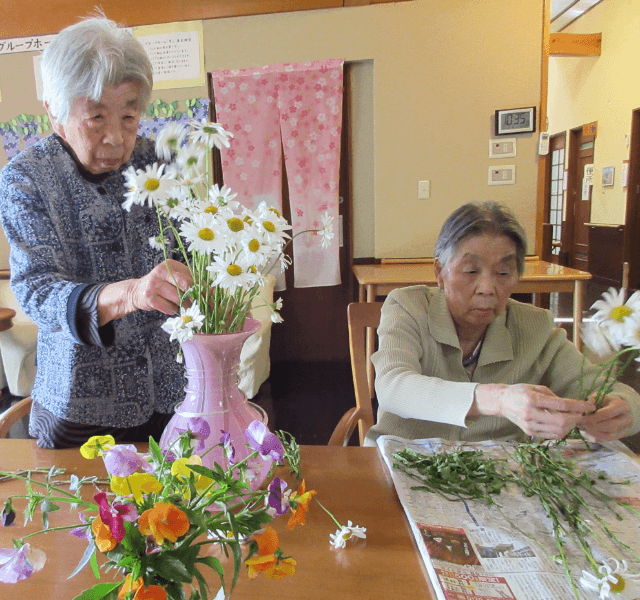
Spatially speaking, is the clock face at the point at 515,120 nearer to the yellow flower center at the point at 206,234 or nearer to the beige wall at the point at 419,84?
the beige wall at the point at 419,84

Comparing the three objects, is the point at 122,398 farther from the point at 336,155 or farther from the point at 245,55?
the point at 245,55

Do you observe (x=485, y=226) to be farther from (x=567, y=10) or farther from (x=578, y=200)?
(x=578, y=200)

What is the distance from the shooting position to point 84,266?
115cm

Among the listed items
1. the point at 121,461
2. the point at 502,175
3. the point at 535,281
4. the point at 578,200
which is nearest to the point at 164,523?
the point at 121,461

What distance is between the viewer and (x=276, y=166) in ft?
13.1

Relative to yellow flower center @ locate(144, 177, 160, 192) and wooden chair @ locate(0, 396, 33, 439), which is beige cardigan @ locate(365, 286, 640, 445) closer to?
yellow flower center @ locate(144, 177, 160, 192)

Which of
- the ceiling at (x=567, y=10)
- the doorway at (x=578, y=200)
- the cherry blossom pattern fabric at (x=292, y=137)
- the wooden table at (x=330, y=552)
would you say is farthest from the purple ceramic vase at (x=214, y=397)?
the doorway at (x=578, y=200)

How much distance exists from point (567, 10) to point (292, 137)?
632 centimetres

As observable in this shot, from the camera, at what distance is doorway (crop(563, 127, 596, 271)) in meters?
8.42

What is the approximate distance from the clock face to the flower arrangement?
148 inches

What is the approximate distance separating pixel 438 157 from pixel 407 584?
3.60 metres

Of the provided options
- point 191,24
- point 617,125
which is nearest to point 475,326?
point 191,24

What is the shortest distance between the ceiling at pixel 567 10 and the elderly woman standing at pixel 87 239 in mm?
8043

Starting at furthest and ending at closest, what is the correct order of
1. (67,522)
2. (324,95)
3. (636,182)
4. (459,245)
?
(636,182) < (324,95) < (459,245) < (67,522)
